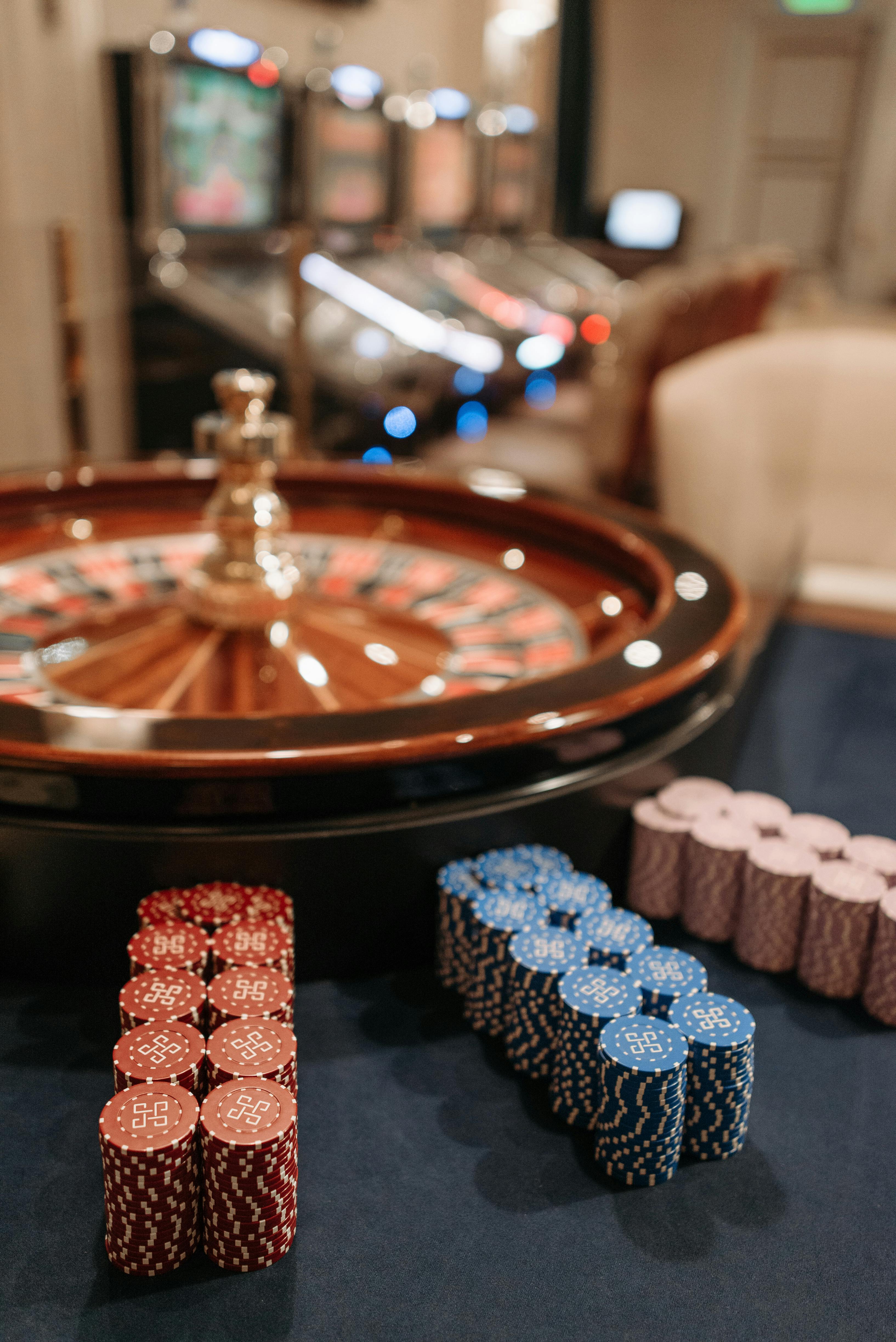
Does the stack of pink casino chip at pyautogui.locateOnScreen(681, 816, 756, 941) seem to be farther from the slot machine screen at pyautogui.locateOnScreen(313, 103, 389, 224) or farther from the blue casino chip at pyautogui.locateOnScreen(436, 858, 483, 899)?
the slot machine screen at pyautogui.locateOnScreen(313, 103, 389, 224)

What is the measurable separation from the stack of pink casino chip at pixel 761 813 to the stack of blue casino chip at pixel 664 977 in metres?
0.22

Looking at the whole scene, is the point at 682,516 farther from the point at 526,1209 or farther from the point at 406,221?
the point at 406,221

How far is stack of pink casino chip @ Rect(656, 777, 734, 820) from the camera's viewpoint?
3.85ft

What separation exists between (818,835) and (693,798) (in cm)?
13

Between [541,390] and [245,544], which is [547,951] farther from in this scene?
[541,390]

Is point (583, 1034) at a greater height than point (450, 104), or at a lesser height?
lesser

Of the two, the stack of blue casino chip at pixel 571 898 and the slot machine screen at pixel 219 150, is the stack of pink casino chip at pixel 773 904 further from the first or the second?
the slot machine screen at pixel 219 150

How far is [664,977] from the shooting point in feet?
3.16

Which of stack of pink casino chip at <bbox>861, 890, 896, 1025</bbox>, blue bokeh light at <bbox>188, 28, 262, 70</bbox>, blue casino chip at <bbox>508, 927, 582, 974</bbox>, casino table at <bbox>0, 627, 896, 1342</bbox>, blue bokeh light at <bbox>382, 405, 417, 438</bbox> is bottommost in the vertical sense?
blue bokeh light at <bbox>382, 405, 417, 438</bbox>

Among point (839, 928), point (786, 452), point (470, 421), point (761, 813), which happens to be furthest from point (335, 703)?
point (470, 421)

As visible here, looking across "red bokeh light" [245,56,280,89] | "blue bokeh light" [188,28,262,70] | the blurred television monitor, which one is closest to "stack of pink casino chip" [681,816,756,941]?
"blue bokeh light" [188,28,262,70]

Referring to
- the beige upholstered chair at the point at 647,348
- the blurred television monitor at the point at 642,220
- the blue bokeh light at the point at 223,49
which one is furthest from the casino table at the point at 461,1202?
the blurred television monitor at the point at 642,220

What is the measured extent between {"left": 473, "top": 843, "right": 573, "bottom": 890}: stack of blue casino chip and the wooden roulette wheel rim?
7 cm

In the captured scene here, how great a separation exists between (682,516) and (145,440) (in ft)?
9.78
